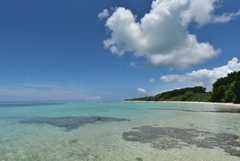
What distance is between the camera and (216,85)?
89438 mm

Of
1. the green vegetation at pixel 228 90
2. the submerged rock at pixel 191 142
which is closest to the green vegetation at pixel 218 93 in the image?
the green vegetation at pixel 228 90

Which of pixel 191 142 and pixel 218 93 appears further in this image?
pixel 218 93

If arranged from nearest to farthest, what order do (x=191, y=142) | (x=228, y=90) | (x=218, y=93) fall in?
(x=191, y=142) → (x=228, y=90) → (x=218, y=93)

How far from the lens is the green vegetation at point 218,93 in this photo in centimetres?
6644

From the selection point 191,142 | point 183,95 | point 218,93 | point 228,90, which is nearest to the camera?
point 191,142

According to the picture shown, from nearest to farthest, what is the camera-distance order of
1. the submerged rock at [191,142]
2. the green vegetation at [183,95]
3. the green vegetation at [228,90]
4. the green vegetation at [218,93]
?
the submerged rock at [191,142] → the green vegetation at [228,90] → the green vegetation at [218,93] → the green vegetation at [183,95]

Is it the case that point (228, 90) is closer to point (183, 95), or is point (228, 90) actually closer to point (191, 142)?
point (183, 95)

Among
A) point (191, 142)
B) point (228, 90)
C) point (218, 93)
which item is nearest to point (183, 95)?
point (218, 93)

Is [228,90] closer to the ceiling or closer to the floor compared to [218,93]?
closer to the ceiling

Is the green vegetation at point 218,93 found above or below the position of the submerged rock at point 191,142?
above

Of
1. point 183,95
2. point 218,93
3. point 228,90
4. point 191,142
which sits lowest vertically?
point 191,142

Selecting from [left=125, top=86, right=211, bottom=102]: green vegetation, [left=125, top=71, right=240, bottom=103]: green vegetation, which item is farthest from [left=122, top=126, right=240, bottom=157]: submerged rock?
[left=125, top=86, right=211, bottom=102]: green vegetation

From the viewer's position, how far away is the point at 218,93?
80.4m

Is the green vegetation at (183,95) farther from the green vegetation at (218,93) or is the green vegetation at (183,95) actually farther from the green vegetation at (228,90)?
the green vegetation at (228,90)
